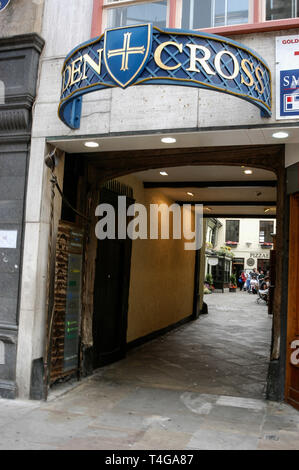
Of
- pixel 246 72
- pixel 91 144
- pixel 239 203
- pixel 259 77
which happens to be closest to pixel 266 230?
pixel 239 203

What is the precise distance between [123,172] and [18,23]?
2678 mm

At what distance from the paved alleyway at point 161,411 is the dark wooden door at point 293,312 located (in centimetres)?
31

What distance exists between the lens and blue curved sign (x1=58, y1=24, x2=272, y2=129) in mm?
4367

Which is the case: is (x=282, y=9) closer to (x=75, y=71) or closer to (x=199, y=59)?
(x=199, y=59)

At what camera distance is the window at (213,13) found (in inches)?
224

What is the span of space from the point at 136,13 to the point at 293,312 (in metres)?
4.70

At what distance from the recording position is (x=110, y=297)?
26.0ft

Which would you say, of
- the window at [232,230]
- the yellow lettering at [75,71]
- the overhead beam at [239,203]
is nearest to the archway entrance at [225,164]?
the yellow lettering at [75,71]

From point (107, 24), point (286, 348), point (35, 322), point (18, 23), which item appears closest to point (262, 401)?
point (286, 348)

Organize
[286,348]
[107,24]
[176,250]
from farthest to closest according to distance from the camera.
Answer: [176,250] < [107,24] < [286,348]

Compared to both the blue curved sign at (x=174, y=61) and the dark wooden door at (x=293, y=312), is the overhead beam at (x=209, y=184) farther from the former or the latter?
the blue curved sign at (x=174, y=61)
